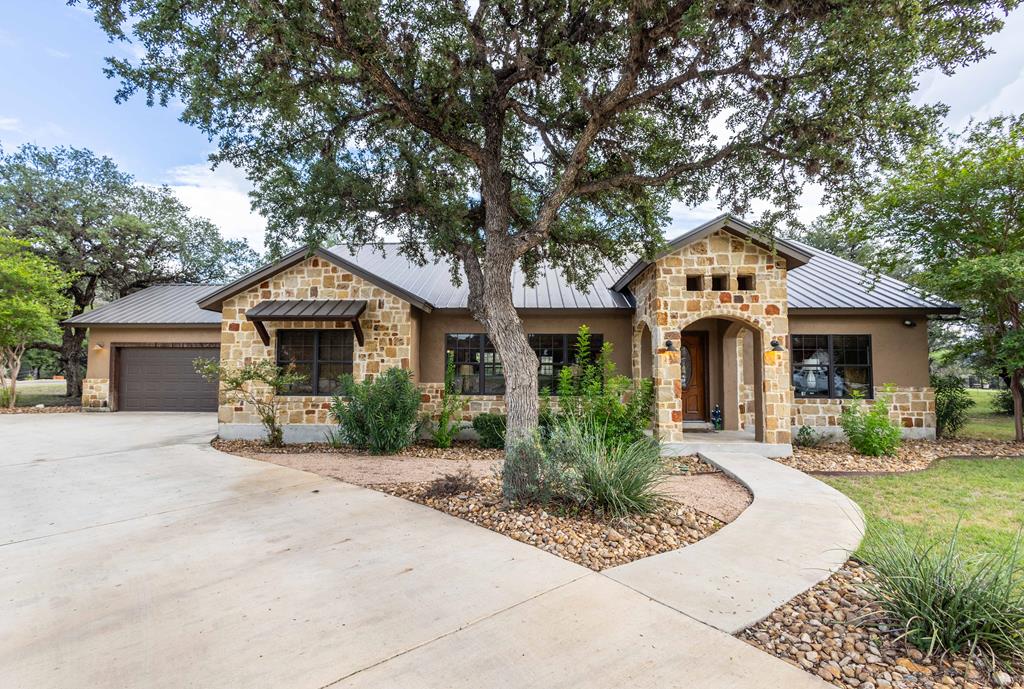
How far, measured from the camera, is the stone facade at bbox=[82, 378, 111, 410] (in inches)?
589

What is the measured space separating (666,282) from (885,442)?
16.3ft

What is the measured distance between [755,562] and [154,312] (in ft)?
60.4

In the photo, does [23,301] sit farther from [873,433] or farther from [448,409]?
[873,433]

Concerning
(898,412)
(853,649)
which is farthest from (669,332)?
(853,649)

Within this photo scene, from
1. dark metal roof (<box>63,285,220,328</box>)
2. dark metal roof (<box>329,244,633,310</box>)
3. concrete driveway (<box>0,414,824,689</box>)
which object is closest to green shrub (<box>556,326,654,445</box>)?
dark metal roof (<box>329,244,633,310</box>)

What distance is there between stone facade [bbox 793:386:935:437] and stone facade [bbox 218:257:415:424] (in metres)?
9.02

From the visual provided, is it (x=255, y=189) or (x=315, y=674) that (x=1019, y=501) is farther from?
(x=255, y=189)

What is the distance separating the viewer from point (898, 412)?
10.4 m

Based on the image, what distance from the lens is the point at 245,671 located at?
2.50 m

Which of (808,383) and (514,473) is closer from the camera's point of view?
(514,473)

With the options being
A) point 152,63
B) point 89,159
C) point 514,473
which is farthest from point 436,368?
point 89,159

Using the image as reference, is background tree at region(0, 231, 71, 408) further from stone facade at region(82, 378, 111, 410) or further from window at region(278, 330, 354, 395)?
window at region(278, 330, 354, 395)

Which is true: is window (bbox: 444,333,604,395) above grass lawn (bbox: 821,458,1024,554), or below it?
above

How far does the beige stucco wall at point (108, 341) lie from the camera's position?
49.1 ft
